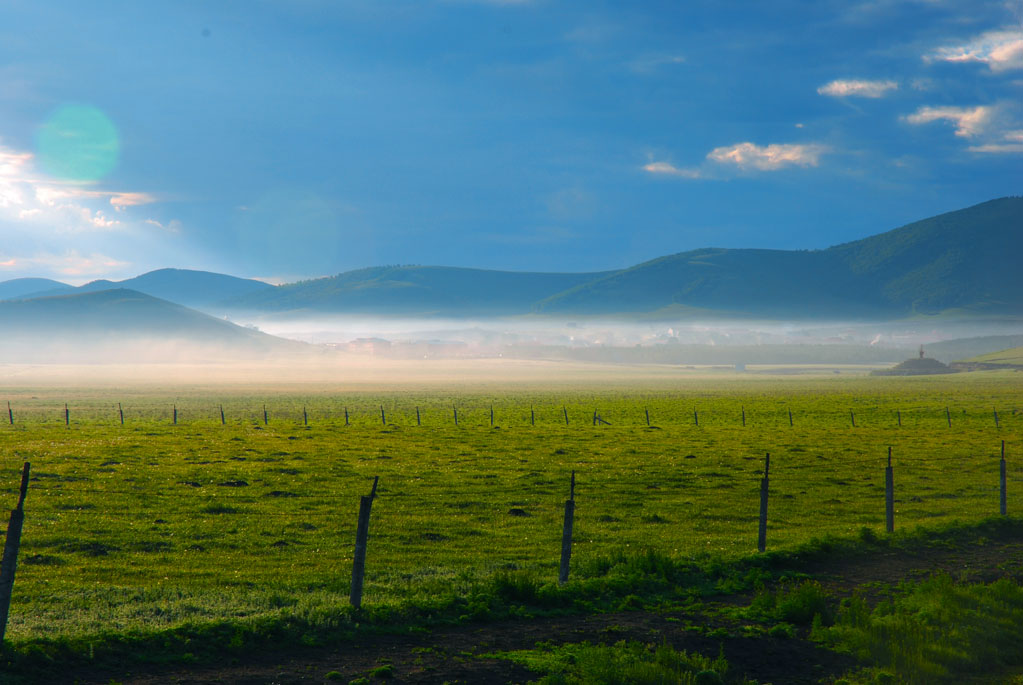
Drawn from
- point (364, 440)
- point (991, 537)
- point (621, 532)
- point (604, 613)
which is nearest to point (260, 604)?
point (604, 613)

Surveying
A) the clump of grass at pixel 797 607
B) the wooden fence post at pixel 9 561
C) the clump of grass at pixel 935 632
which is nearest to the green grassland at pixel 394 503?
the wooden fence post at pixel 9 561

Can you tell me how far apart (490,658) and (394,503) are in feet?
51.1

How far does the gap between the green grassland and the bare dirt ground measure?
148 centimetres

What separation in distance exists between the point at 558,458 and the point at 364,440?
12.6 m

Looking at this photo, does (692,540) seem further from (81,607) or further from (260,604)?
(81,607)

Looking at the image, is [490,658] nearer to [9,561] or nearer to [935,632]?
[9,561]

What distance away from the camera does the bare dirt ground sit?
36.7 ft

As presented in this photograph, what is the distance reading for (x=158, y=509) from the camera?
25750 millimetres

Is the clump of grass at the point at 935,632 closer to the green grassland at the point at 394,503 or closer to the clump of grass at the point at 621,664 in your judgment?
the clump of grass at the point at 621,664

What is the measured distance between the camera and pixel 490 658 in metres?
12.1

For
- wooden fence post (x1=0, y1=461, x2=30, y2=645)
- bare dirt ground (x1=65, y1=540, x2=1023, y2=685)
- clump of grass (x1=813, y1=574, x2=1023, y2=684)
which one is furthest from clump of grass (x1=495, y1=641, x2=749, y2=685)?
wooden fence post (x1=0, y1=461, x2=30, y2=645)

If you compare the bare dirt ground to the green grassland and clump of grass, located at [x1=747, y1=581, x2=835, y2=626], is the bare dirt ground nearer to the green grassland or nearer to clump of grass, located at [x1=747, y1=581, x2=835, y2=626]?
clump of grass, located at [x1=747, y1=581, x2=835, y2=626]

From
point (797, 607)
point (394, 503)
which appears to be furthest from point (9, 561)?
point (394, 503)

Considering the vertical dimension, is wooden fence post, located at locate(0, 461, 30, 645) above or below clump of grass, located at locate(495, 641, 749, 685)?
above
